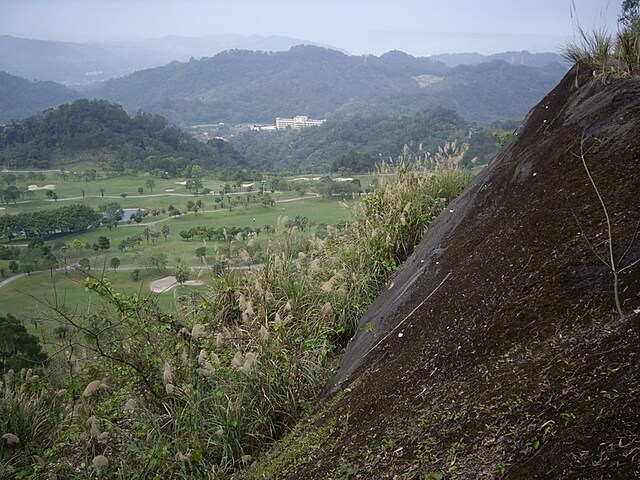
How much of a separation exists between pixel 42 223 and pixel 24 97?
13602cm

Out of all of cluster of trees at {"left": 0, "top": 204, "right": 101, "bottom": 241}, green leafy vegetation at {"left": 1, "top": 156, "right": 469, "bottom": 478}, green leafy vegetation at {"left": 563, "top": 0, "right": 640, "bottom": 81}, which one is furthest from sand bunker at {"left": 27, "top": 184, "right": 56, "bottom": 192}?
green leafy vegetation at {"left": 563, "top": 0, "right": 640, "bottom": 81}

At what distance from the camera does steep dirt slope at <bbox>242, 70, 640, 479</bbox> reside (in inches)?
73.3

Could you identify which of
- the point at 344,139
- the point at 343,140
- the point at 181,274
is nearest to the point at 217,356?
the point at 181,274

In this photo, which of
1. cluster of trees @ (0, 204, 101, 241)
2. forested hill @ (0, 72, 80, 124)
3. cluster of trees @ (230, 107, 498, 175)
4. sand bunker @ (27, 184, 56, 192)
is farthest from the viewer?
forested hill @ (0, 72, 80, 124)

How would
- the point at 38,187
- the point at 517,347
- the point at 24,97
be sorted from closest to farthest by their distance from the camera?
1. the point at 517,347
2. the point at 38,187
3. the point at 24,97

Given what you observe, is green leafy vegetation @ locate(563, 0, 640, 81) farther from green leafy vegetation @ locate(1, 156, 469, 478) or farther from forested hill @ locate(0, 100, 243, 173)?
forested hill @ locate(0, 100, 243, 173)

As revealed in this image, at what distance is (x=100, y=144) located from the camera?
306ft

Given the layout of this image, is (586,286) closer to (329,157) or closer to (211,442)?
(211,442)

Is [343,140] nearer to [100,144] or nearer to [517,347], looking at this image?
[100,144]

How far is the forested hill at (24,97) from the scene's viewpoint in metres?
146

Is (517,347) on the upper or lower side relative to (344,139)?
lower

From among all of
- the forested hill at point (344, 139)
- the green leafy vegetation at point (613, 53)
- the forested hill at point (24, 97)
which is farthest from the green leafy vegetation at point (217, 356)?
the forested hill at point (24, 97)

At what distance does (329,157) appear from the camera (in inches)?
4055

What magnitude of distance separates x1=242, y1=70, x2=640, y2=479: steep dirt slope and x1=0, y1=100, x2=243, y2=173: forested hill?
8689cm
